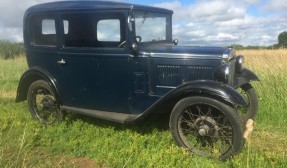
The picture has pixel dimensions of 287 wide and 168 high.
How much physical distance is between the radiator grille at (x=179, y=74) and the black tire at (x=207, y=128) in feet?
1.45

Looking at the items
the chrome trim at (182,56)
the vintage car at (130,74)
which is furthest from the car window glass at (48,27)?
the chrome trim at (182,56)

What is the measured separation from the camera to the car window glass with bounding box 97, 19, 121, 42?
496 centimetres

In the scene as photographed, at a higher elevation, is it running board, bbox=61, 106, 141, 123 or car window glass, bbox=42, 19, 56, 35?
car window glass, bbox=42, 19, 56, 35

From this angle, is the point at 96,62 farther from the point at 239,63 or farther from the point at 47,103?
the point at 239,63

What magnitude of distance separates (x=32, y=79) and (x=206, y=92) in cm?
342

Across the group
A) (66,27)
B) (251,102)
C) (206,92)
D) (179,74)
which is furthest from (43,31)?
(251,102)

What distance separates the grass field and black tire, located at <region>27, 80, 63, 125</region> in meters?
0.20

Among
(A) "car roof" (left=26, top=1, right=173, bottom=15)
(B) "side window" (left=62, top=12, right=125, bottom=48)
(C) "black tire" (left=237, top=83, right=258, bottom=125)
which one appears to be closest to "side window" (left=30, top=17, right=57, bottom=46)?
(A) "car roof" (left=26, top=1, right=173, bottom=15)

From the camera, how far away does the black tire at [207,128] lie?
404 centimetres

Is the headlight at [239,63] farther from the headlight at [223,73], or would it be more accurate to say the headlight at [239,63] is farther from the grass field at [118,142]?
the headlight at [223,73]

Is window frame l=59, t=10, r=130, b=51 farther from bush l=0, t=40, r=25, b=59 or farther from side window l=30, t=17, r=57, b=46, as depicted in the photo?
bush l=0, t=40, r=25, b=59

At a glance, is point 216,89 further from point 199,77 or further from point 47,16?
point 47,16

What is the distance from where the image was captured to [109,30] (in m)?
5.10

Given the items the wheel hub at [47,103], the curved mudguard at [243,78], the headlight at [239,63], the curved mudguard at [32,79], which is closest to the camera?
the curved mudguard at [243,78]
